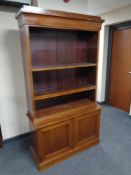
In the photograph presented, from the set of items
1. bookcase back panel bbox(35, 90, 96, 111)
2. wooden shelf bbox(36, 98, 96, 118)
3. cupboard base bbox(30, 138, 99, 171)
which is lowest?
cupboard base bbox(30, 138, 99, 171)

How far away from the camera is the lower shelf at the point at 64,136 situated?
168 cm

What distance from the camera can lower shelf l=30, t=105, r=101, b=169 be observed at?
1682 millimetres

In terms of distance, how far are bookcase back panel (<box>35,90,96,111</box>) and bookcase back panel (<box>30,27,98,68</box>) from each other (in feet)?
1.76

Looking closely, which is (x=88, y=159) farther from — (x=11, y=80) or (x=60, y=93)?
(x=11, y=80)

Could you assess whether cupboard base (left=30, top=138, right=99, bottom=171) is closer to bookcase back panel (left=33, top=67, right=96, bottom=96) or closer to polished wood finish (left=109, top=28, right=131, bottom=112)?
bookcase back panel (left=33, top=67, right=96, bottom=96)

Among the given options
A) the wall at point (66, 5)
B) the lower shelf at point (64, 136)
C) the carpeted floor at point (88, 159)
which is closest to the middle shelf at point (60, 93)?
the lower shelf at point (64, 136)

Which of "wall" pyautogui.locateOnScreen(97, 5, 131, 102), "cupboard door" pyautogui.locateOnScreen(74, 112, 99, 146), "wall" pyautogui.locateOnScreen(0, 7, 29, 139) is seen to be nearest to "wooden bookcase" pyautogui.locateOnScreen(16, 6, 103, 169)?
"cupboard door" pyautogui.locateOnScreen(74, 112, 99, 146)

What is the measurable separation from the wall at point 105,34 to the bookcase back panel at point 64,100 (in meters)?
1.44

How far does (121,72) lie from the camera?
327 centimetres

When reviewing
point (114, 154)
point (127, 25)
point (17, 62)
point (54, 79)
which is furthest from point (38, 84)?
point (127, 25)

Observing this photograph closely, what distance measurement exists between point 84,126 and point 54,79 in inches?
31.6

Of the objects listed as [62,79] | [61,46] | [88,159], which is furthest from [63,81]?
[88,159]

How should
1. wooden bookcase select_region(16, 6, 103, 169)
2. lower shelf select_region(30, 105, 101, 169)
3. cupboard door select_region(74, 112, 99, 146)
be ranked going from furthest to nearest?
cupboard door select_region(74, 112, 99, 146), lower shelf select_region(30, 105, 101, 169), wooden bookcase select_region(16, 6, 103, 169)

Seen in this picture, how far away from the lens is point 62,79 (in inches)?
80.9
